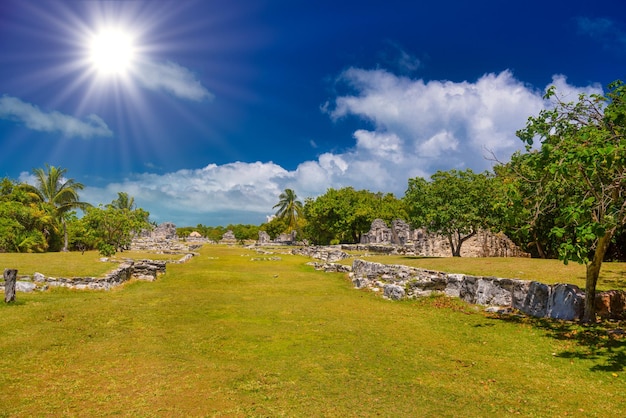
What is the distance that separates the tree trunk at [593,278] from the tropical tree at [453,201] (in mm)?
14770

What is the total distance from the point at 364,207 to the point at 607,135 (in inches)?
1919

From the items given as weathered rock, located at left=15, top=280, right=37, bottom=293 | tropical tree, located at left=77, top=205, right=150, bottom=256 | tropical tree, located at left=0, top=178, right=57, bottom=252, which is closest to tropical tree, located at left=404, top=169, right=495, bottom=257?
weathered rock, located at left=15, top=280, right=37, bottom=293

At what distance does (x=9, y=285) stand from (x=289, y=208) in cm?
7292

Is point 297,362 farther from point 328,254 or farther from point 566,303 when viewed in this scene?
point 328,254

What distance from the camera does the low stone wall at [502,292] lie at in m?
10.9

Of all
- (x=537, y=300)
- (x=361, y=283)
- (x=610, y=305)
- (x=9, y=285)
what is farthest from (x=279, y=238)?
(x=610, y=305)

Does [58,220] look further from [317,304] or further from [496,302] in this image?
[496,302]

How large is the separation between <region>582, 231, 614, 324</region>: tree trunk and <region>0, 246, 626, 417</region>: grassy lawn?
456mm

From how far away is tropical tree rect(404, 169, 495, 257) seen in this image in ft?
83.7

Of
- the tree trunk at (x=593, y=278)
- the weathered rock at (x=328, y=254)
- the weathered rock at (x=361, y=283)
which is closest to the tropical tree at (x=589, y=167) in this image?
the tree trunk at (x=593, y=278)

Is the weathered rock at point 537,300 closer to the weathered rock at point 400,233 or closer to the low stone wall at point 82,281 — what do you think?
the low stone wall at point 82,281

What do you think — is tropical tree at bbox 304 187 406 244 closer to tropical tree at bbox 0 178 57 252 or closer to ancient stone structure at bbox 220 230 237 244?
tropical tree at bbox 0 178 57 252

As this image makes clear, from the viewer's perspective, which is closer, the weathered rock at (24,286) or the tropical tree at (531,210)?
the tropical tree at (531,210)

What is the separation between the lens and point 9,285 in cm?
1274
